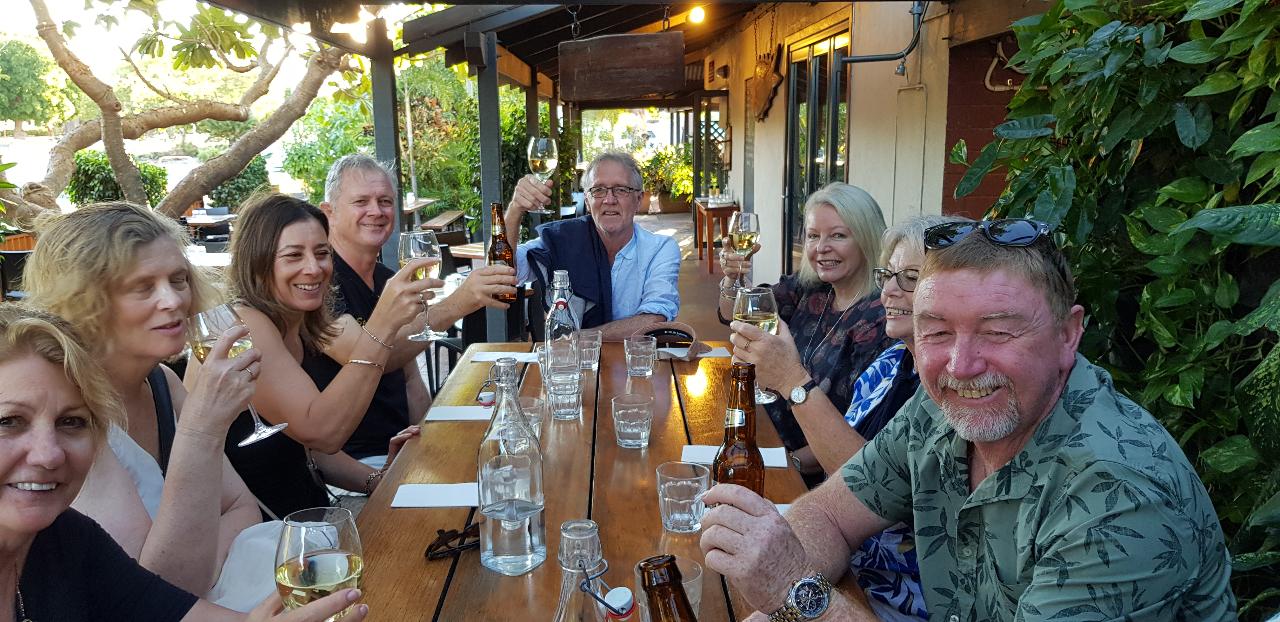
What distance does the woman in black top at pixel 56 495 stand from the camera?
3.77 feet

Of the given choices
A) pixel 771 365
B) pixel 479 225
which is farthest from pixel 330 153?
pixel 771 365

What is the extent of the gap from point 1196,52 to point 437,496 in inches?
71.1

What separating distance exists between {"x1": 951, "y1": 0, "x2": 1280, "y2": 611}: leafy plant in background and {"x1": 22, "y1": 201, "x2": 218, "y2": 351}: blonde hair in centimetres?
193

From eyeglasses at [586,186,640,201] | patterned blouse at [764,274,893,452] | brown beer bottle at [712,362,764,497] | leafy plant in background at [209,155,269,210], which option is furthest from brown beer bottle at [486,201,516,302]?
leafy plant in background at [209,155,269,210]

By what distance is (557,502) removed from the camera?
1.79 metres

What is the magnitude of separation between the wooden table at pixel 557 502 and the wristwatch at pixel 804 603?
0.09 metres

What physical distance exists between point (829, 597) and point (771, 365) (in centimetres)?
86

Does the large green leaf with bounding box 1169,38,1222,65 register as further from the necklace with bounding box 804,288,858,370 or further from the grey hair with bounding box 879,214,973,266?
the necklace with bounding box 804,288,858,370

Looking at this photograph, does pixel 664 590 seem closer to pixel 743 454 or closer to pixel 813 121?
pixel 743 454

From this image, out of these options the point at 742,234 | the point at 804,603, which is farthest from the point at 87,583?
the point at 742,234

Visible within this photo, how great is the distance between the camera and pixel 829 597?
1.33m

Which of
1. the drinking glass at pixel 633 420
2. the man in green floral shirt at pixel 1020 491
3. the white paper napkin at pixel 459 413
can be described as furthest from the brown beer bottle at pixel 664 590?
the white paper napkin at pixel 459 413

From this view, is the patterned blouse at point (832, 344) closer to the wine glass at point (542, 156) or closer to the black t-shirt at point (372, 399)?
the wine glass at point (542, 156)

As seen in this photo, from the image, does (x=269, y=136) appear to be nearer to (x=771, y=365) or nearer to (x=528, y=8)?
(x=528, y=8)
